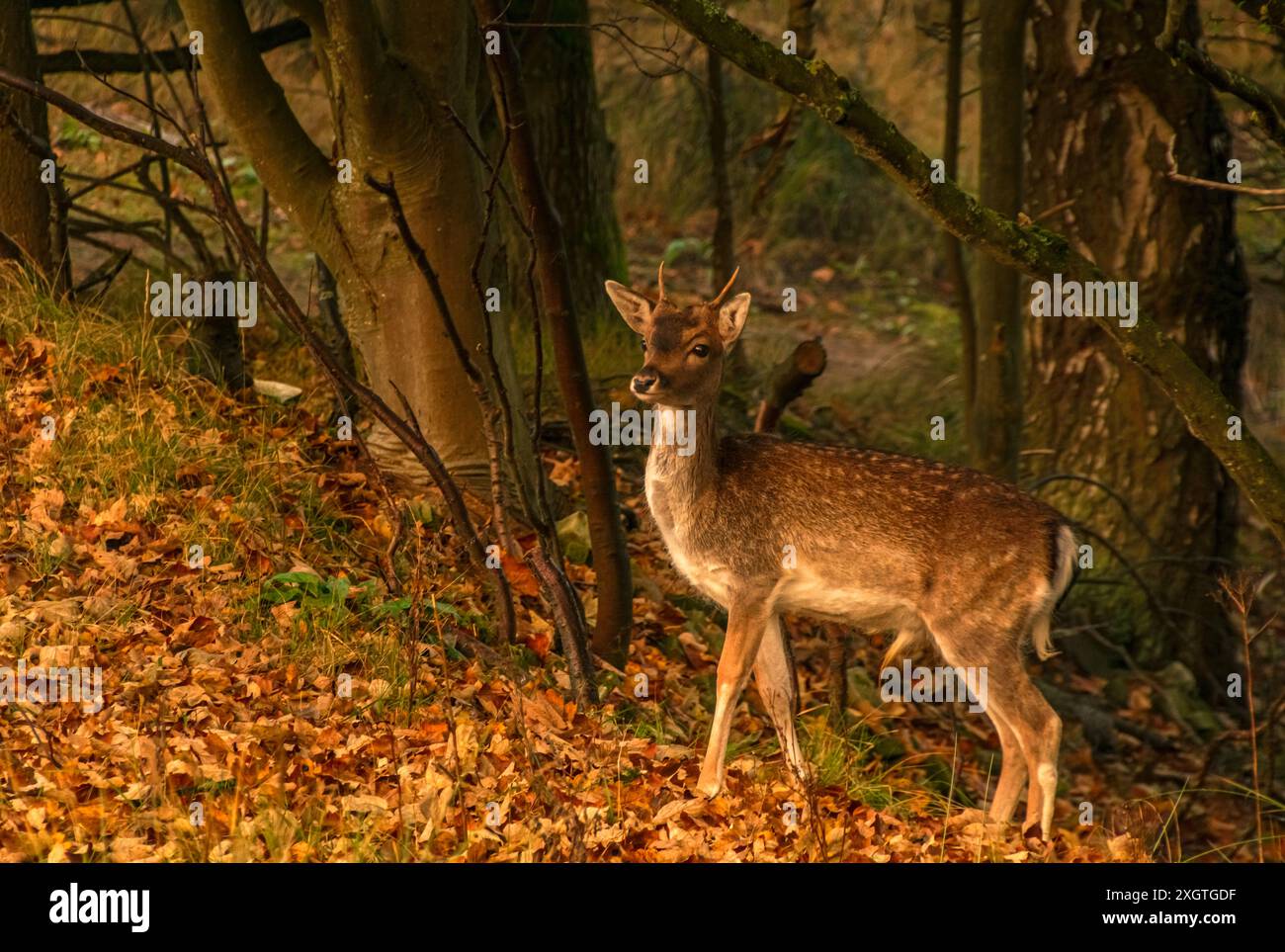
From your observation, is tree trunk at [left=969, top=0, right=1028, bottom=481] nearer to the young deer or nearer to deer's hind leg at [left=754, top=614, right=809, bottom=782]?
the young deer

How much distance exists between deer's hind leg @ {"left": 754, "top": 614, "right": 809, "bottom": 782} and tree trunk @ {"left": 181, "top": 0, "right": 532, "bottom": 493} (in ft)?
6.04

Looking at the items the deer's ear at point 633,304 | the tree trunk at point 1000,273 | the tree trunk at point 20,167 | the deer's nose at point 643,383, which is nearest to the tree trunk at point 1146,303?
the tree trunk at point 1000,273

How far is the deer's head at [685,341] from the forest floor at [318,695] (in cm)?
129

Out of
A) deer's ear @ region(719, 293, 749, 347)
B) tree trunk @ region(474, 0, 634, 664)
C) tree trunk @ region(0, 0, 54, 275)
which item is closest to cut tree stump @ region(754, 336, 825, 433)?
tree trunk @ region(474, 0, 634, 664)

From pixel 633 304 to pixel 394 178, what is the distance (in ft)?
5.83

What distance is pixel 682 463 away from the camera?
703 cm

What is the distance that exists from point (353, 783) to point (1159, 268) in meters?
7.83

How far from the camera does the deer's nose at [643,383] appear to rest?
654 cm

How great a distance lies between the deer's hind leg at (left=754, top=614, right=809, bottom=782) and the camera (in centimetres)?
713

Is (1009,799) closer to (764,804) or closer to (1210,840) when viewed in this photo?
(764,804)

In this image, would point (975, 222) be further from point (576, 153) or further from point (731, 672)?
point (576, 153)

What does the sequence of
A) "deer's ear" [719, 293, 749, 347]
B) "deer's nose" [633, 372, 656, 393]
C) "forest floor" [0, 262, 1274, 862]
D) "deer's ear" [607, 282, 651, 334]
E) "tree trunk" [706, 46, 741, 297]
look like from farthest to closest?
1. "tree trunk" [706, 46, 741, 297]
2. "deer's ear" [607, 282, 651, 334]
3. "deer's ear" [719, 293, 749, 347]
4. "deer's nose" [633, 372, 656, 393]
5. "forest floor" [0, 262, 1274, 862]

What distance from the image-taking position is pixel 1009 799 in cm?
693

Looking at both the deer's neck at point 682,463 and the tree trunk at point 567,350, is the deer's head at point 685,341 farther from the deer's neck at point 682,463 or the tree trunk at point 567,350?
the tree trunk at point 567,350
